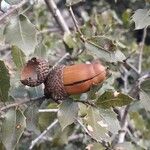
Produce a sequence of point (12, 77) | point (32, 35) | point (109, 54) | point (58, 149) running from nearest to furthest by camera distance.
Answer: point (32, 35)
point (109, 54)
point (12, 77)
point (58, 149)

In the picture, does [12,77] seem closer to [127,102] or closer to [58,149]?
[127,102]

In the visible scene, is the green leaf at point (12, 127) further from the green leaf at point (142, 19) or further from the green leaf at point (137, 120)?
the green leaf at point (137, 120)

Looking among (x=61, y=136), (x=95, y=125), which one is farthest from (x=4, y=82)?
(x=61, y=136)

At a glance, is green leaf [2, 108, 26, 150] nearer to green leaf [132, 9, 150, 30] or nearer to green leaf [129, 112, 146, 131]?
green leaf [132, 9, 150, 30]

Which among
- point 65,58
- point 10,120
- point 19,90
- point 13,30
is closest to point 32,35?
point 13,30

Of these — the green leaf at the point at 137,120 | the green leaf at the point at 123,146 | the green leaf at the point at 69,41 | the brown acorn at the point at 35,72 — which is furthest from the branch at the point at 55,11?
the brown acorn at the point at 35,72

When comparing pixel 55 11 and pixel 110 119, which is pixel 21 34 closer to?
pixel 110 119
